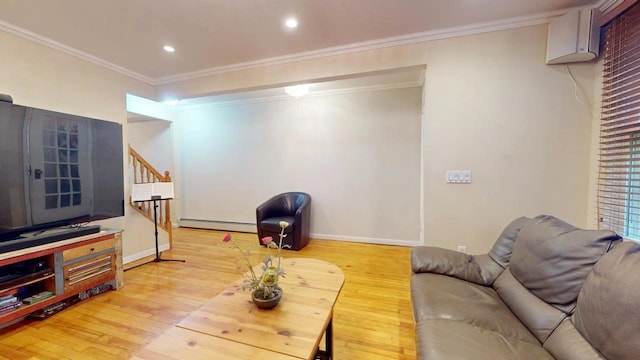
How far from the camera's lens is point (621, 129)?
6.18 ft

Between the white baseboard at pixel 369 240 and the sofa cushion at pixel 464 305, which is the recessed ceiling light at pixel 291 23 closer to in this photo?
the sofa cushion at pixel 464 305

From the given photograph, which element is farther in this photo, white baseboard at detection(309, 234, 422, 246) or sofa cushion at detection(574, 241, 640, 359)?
white baseboard at detection(309, 234, 422, 246)

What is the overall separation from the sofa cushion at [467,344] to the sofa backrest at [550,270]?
0.64ft

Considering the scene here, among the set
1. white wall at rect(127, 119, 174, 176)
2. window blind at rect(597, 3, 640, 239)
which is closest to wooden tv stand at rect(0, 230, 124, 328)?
white wall at rect(127, 119, 174, 176)

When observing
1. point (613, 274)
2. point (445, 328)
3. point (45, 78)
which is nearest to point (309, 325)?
point (445, 328)

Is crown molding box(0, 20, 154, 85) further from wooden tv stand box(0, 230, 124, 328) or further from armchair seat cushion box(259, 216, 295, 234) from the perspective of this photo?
armchair seat cushion box(259, 216, 295, 234)

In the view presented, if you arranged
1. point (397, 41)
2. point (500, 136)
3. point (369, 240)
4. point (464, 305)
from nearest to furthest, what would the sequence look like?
point (464, 305) < point (500, 136) < point (397, 41) < point (369, 240)

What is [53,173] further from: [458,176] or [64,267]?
[458,176]

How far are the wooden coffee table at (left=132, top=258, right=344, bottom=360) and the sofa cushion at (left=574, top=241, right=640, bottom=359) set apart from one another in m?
1.10

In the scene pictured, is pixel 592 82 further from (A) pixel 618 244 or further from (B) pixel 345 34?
(B) pixel 345 34

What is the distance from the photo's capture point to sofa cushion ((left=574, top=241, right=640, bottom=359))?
0.87m

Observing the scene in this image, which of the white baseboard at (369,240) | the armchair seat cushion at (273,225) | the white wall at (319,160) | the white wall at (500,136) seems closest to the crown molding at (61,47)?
the white wall at (319,160)

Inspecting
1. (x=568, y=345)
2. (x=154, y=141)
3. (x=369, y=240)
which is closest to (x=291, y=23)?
(x=568, y=345)

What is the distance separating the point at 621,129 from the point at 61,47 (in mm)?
5133
